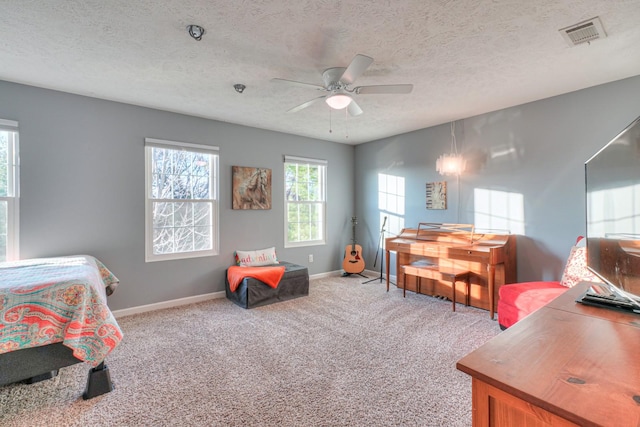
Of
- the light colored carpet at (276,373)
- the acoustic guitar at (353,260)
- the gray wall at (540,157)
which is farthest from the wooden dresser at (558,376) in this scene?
the acoustic guitar at (353,260)

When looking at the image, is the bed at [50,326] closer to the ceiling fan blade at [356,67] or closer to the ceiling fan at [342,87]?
the ceiling fan at [342,87]

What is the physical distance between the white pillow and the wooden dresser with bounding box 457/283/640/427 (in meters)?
3.56

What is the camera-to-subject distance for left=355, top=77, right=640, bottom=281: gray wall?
9.80 ft

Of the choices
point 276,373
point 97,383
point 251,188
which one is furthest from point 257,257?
point 97,383

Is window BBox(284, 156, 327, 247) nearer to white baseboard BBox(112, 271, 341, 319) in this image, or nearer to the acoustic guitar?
the acoustic guitar

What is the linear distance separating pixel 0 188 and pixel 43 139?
0.60 m

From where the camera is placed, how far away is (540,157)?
3.38 meters

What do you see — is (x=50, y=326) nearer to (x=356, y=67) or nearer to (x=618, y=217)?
(x=356, y=67)

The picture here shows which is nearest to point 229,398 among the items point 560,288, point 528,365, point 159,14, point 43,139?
point 528,365

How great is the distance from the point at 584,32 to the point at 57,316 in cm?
384

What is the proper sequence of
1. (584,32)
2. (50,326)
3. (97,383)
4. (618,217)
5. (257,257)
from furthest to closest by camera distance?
(257,257) → (584,32) → (97,383) → (50,326) → (618,217)

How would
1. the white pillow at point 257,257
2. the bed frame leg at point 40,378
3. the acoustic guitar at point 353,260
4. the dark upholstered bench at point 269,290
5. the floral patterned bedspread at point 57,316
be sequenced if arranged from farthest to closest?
the acoustic guitar at point 353,260, the white pillow at point 257,257, the dark upholstered bench at point 269,290, the bed frame leg at point 40,378, the floral patterned bedspread at point 57,316

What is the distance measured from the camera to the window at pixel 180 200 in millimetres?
3684

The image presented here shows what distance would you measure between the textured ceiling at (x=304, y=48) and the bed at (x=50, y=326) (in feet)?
5.55
